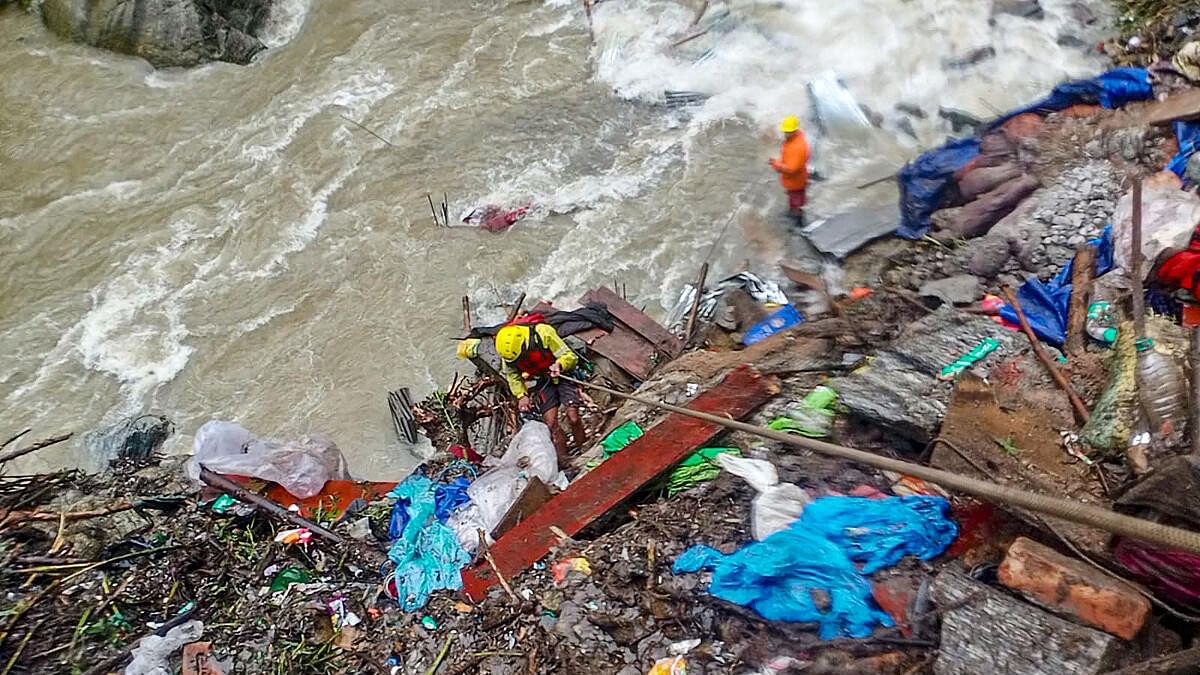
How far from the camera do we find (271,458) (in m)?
6.20

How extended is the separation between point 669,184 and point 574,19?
3.27 m

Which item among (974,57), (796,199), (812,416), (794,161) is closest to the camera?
(812,416)

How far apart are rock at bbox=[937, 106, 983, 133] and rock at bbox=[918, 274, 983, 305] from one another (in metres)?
2.79

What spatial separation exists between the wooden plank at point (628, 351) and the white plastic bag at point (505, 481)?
38.6 inches

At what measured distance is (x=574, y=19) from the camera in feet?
35.4

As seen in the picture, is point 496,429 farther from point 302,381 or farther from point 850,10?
point 850,10

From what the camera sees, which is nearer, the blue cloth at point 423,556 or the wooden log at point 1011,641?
the wooden log at point 1011,641

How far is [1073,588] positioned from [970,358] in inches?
66.6

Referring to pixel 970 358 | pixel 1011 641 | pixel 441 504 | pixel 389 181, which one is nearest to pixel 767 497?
pixel 1011 641

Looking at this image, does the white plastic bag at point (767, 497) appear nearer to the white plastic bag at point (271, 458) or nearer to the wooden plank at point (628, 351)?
the wooden plank at point (628, 351)

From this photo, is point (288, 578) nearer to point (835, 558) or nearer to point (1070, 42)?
point (835, 558)

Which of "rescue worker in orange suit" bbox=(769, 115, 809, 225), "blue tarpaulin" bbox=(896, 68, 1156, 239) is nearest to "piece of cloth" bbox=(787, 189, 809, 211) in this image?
"rescue worker in orange suit" bbox=(769, 115, 809, 225)

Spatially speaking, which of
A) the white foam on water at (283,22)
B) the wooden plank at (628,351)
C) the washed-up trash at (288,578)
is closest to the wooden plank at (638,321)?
the wooden plank at (628,351)

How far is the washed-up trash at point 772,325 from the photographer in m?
6.35
